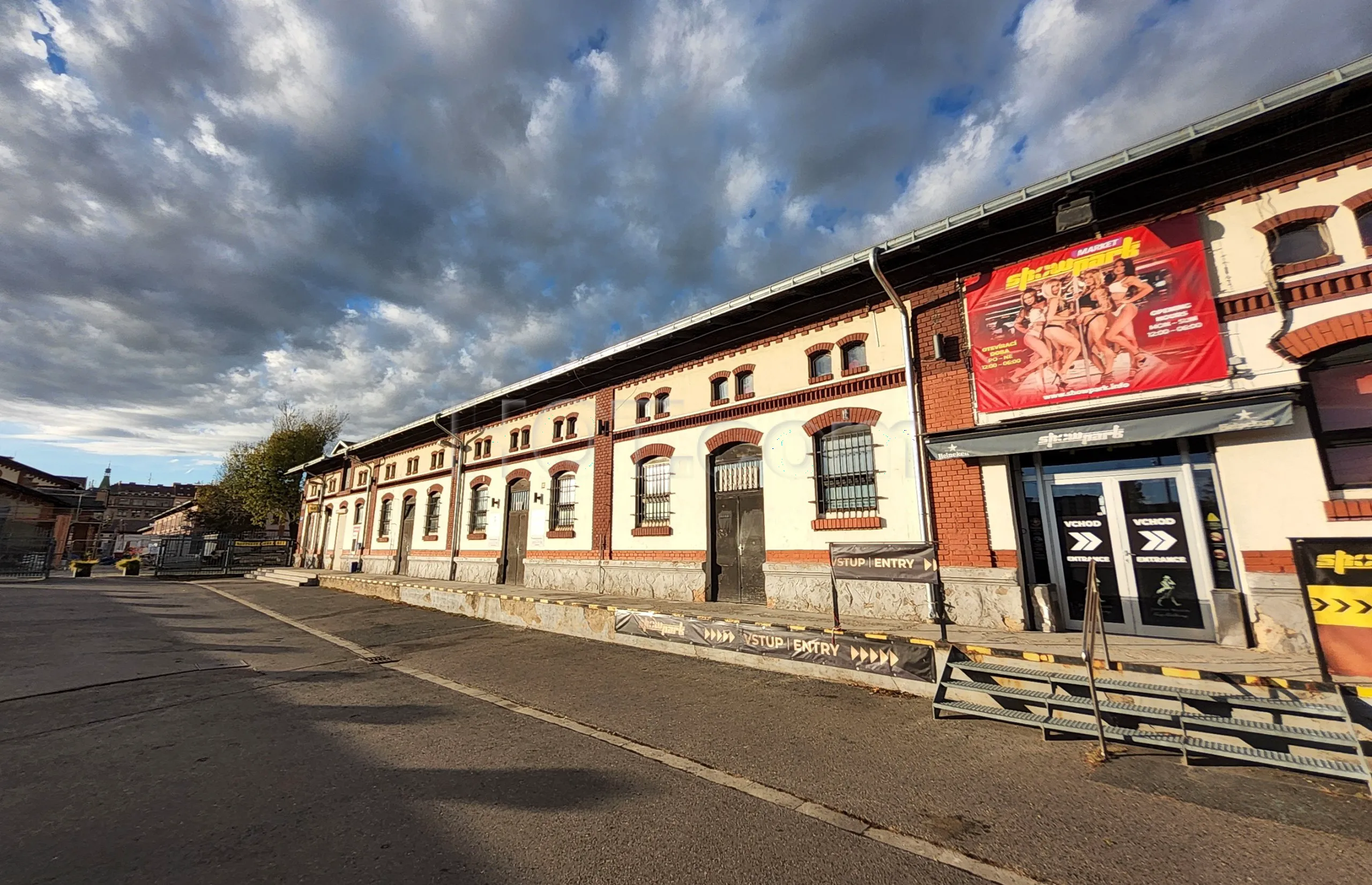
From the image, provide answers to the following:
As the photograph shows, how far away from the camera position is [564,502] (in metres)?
15.9

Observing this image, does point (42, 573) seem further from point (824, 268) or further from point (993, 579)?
point (993, 579)

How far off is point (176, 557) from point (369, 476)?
55.5 feet

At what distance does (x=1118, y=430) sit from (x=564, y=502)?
13.1 m

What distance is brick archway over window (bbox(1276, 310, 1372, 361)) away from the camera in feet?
20.1

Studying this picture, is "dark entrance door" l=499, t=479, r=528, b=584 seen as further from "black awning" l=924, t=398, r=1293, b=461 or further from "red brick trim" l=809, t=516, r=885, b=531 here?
"black awning" l=924, t=398, r=1293, b=461

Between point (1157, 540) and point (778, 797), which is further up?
point (1157, 540)

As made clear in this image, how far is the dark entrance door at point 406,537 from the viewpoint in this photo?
23016 mm

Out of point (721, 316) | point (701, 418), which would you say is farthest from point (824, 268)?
point (701, 418)

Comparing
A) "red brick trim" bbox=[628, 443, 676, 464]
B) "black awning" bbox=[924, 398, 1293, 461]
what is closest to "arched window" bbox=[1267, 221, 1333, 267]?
"black awning" bbox=[924, 398, 1293, 461]

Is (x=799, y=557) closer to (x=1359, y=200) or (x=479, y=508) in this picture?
(x=1359, y=200)

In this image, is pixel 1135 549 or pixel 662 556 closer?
pixel 1135 549

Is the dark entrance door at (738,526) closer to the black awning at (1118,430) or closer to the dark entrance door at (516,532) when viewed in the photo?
the black awning at (1118,430)

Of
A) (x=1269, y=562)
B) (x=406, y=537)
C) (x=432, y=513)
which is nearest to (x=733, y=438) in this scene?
(x=1269, y=562)

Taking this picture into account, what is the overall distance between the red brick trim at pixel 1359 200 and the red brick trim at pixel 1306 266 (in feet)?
1.94
